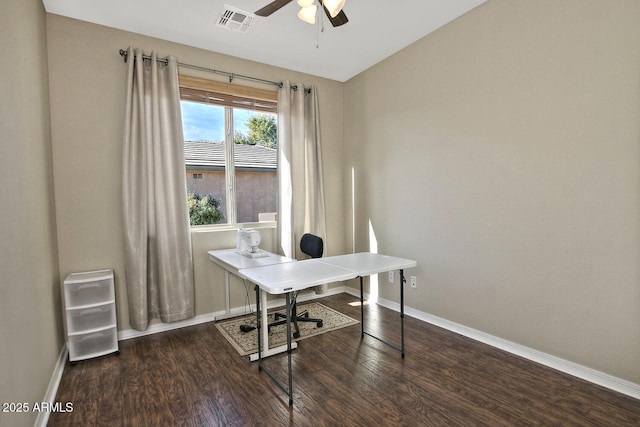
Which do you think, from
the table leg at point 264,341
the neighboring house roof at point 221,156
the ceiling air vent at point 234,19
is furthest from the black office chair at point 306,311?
the ceiling air vent at point 234,19

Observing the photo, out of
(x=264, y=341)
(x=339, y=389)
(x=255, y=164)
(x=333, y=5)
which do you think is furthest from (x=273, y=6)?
(x=339, y=389)

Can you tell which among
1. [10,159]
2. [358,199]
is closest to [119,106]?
[10,159]

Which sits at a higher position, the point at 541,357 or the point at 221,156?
the point at 221,156

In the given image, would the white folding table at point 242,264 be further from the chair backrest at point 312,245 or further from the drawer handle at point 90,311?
the drawer handle at point 90,311

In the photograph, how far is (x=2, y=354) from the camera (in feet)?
4.33

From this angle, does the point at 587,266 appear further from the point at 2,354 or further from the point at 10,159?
the point at 10,159

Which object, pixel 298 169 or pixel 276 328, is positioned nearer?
pixel 276 328

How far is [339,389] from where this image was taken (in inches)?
→ 85.3

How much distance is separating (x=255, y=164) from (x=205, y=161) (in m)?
0.57

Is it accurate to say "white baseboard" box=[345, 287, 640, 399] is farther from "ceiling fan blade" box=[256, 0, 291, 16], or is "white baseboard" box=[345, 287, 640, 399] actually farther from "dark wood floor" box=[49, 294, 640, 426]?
"ceiling fan blade" box=[256, 0, 291, 16]

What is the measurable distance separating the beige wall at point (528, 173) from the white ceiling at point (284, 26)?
0.27m

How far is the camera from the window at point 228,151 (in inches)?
134

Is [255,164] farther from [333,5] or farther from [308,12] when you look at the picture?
[333,5]

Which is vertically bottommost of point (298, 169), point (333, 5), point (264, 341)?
point (264, 341)
